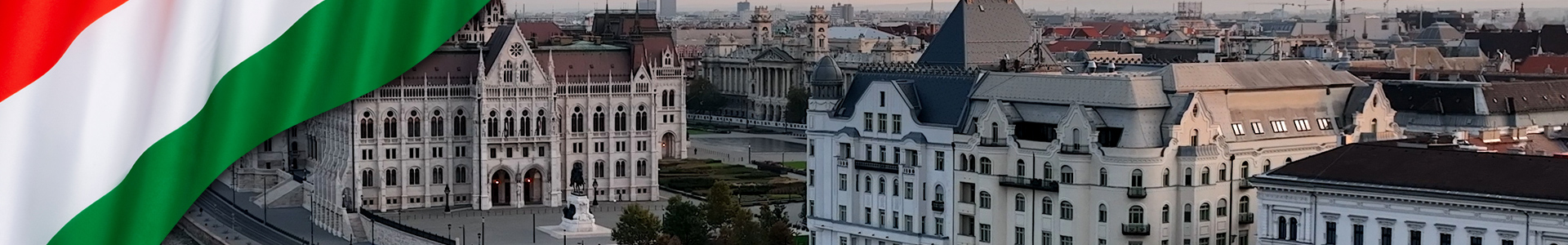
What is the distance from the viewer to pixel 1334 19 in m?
192

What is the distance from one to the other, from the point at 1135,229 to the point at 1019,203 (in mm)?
3424

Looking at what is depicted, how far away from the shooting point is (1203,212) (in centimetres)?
5366

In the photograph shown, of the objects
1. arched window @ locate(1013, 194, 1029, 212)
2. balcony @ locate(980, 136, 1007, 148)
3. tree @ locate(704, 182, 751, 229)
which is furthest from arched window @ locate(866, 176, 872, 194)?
tree @ locate(704, 182, 751, 229)

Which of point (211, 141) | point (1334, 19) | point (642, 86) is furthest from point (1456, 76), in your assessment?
point (1334, 19)

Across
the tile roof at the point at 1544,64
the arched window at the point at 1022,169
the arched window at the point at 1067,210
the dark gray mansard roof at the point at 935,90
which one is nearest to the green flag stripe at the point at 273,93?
the arched window at the point at 1067,210

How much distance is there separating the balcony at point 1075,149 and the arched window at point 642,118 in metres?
43.9

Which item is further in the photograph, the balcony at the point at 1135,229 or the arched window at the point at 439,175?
the arched window at the point at 439,175

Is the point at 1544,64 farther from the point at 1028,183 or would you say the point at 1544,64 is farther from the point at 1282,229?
the point at 1282,229

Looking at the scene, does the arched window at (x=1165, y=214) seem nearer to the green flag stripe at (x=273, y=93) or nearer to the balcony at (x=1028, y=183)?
the balcony at (x=1028, y=183)

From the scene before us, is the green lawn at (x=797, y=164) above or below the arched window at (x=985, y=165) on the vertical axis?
below

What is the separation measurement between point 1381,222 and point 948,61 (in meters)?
22.3

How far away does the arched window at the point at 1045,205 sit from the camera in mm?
55000

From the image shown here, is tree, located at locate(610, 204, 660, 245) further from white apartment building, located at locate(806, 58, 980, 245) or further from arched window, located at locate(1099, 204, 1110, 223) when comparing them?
arched window, located at locate(1099, 204, 1110, 223)

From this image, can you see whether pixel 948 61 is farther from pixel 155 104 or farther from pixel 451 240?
pixel 155 104
